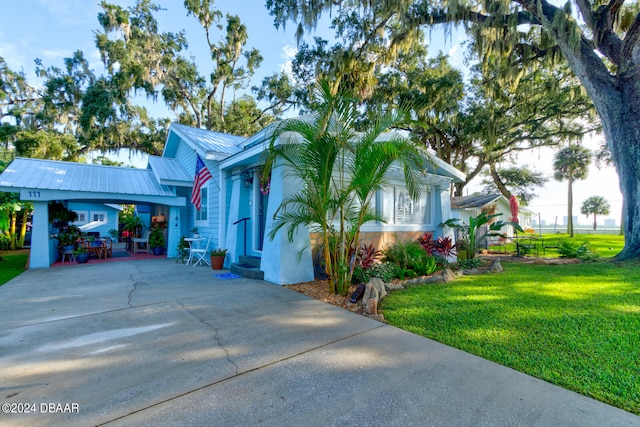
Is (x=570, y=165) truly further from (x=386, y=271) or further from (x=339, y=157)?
(x=339, y=157)

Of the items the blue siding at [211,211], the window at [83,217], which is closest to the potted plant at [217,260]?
the blue siding at [211,211]

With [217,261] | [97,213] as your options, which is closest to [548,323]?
[217,261]

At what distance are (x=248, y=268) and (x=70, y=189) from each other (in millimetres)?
5978

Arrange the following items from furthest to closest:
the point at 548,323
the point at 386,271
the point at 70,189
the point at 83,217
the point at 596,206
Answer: the point at 596,206 < the point at 83,217 < the point at 70,189 < the point at 386,271 < the point at 548,323

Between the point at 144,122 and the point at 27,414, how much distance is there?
67.2 ft

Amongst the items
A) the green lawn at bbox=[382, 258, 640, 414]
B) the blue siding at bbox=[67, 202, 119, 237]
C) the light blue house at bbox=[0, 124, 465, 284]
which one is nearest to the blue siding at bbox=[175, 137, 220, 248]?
the light blue house at bbox=[0, 124, 465, 284]

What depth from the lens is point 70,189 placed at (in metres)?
8.44

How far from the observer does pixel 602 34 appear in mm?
8430

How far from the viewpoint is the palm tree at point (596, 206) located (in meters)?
43.1

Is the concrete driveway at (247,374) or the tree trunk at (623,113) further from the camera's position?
the tree trunk at (623,113)

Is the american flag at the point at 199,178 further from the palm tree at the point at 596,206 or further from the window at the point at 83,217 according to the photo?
the palm tree at the point at 596,206

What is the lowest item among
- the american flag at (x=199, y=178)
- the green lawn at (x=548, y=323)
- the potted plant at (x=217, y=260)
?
the green lawn at (x=548, y=323)

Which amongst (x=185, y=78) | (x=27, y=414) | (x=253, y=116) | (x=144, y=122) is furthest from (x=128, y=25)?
(x=27, y=414)

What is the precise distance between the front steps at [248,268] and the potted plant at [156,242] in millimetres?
5748
